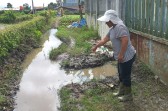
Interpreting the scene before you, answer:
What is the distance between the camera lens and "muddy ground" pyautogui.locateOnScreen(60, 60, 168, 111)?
5.25 meters

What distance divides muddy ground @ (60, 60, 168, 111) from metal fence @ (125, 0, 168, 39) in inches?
45.3

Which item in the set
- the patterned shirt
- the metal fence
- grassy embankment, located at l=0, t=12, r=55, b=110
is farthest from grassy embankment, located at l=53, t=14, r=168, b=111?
grassy embankment, located at l=0, t=12, r=55, b=110

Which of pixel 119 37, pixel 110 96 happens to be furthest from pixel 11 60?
pixel 119 37

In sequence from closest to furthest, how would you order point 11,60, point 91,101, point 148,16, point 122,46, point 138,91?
point 122,46 → point 91,101 → point 138,91 → point 148,16 → point 11,60

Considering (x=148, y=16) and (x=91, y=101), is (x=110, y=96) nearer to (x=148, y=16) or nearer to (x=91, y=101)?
(x=91, y=101)

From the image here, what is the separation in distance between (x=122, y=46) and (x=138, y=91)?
1.56 m

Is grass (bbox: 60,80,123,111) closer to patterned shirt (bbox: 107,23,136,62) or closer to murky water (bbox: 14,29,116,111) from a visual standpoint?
murky water (bbox: 14,29,116,111)

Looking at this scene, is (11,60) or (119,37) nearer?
(119,37)

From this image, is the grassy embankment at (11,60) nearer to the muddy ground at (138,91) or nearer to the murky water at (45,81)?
the murky water at (45,81)

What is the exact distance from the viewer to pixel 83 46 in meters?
11.5

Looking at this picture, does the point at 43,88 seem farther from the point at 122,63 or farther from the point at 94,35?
the point at 94,35

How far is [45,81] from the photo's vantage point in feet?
26.7

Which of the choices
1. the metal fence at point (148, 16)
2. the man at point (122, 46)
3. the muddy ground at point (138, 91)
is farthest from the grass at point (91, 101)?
the metal fence at point (148, 16)

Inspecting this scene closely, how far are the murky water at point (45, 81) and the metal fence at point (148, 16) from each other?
5.55ft
